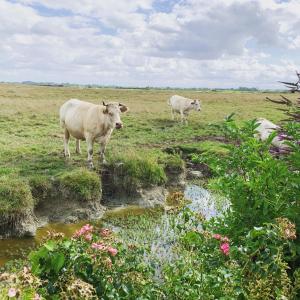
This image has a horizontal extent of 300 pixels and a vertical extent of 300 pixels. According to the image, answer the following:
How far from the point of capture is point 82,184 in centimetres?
1213

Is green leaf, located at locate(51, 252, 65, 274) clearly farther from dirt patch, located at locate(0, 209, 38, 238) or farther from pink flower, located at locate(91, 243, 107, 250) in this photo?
dirt patch, located at locate(0, 209, 38, 238)

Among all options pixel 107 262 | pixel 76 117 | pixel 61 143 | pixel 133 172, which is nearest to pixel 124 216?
pixel 133 172

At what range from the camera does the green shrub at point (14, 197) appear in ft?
33.4

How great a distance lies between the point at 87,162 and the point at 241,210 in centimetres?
1033

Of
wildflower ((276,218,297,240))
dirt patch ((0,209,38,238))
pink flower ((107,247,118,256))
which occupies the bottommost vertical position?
dirt patch ((0,209,38,238))

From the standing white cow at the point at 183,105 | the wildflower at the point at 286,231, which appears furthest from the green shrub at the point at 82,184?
the standing white cow at the point at 183,105

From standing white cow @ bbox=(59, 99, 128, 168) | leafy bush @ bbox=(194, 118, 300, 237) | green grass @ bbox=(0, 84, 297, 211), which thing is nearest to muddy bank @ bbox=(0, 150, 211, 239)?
green grass @ bbox=(0, 84, 297, 211)

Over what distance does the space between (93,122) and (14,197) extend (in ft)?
16.5

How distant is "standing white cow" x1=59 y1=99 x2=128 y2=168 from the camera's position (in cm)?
1459

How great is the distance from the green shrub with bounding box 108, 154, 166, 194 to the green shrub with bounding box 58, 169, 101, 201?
4.13ft

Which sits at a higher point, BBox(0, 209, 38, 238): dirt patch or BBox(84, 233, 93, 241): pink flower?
BBox(84, 233, 93, 241): pink flower

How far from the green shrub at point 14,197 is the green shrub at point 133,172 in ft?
11.4

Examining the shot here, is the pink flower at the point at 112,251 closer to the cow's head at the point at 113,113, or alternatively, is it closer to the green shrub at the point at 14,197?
the green shrub at the point at 14,197

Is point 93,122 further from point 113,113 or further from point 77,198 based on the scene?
point 77,198
